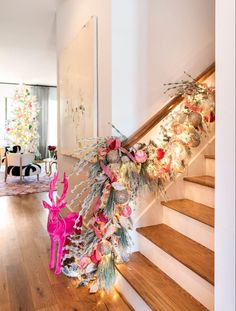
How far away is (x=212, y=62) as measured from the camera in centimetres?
232

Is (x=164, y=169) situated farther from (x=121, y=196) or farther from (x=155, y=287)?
(x=155, y=287)

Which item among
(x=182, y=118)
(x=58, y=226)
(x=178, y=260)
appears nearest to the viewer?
(x=178, y=260)

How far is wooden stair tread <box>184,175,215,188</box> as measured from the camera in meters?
1.99

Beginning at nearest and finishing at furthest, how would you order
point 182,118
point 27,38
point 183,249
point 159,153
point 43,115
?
1. point 183,249
2. point 159,153
3. point 182,118
4. point 27,38
5. point 43,115

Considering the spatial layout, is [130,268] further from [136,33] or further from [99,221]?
[136,33]

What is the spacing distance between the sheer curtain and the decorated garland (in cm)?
855

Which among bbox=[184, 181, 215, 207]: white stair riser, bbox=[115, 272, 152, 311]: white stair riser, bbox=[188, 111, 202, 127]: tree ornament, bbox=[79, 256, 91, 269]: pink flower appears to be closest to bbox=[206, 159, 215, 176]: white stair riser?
bbox=[184, 181, 215, 207]: white stair riser

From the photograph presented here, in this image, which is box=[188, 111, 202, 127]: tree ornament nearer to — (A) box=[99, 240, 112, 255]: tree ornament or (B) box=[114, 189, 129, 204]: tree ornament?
(B) box=[114, 189, 129, 204]: tree ornament

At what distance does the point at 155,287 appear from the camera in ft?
5.19

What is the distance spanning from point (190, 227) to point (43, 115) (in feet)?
29.7

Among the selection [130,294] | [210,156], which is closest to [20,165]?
[210,156]

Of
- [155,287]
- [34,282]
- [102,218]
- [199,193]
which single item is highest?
[199,193]

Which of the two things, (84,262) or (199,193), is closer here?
(84,262)

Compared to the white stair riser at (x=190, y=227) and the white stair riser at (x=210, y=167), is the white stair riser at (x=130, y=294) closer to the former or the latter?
the white stair riser at (x=190, y=227)
